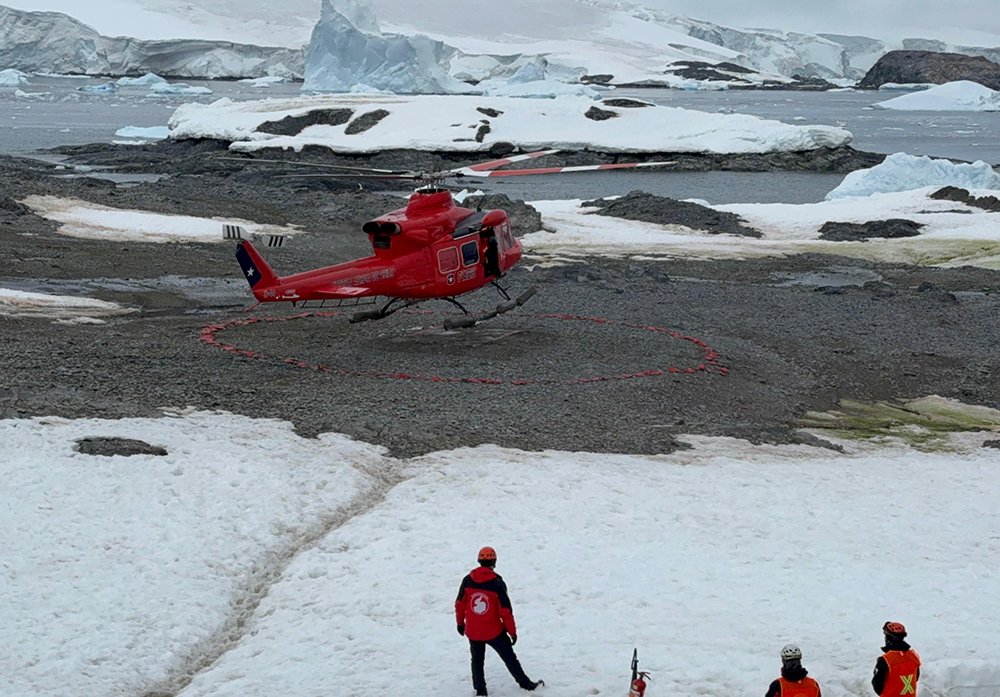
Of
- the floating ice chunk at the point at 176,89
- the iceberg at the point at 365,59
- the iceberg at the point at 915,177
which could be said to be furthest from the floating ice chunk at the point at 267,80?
the iceberg at the point at 915,177

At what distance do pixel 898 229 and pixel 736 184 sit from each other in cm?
2642

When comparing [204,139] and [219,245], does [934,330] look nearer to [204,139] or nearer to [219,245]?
[219,245]

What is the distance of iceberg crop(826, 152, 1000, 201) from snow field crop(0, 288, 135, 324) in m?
37.9

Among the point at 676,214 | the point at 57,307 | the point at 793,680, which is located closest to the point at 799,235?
the point at 676,214

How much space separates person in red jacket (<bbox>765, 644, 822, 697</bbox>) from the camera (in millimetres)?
8297

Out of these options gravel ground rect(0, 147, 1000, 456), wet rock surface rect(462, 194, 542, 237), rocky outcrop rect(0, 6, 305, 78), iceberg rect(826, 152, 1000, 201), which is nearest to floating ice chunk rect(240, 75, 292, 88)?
rocky outcrop rect(0, 6, 305, 78)

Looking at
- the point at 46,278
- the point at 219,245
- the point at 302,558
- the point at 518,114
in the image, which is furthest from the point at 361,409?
the point at 518,114

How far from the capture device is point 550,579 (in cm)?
1325

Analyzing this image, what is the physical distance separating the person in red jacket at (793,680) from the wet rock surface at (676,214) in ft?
119

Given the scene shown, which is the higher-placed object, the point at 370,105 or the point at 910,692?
the point at 370,105

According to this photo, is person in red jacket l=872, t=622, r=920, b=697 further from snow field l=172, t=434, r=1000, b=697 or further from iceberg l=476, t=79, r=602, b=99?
iceberg l=476, t=79, r=602, b=99

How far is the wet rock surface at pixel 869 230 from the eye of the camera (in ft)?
139

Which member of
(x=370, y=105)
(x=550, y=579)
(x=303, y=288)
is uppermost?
(x=370, y=105)

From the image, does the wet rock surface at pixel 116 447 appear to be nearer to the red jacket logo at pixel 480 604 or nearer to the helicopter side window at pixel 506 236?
the red jacket logo at pixel 480 604
